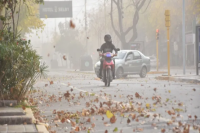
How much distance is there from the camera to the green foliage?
849cm

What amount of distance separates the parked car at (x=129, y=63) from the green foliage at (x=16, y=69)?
1565 cm

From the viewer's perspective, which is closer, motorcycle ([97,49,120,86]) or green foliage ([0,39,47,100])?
green foliage ([0,39,47,100])

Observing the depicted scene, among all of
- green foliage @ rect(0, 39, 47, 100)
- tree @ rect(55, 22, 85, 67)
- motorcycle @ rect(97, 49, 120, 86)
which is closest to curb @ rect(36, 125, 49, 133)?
green foliage @ rect(0, 39, 47, 100)

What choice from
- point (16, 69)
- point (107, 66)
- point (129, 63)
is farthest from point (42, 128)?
point (129, 63)

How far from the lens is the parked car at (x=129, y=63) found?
2483 cm

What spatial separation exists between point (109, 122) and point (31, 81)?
2.18m

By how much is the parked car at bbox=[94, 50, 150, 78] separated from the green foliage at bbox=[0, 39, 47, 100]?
616 inches

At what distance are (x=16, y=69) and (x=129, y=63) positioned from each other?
17081 mm

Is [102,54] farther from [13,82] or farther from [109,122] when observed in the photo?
[109,122]

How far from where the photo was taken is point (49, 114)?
8.89 m

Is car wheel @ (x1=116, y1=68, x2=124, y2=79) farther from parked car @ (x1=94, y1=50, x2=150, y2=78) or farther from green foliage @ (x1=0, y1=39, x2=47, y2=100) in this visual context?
green foliage @ (x1=0, y1=39, x2=47, y2=100)

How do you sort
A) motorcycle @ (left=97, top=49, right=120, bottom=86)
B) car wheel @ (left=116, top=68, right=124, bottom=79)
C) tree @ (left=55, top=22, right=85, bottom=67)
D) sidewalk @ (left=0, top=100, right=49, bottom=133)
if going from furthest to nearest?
tree @ (left=55, top=22, right=85, bottom=67)
car wheel @ (left=116, top=68, right=124, bottom=79)
motorcycle @ (left=97, top=49, right=120, bottom=86)
sidewalk @ (left=0, top=100, right=49, bottom=133)

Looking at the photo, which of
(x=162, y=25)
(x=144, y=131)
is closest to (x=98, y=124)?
(x=144, y=131)

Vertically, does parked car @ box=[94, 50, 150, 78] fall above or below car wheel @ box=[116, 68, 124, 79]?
above
